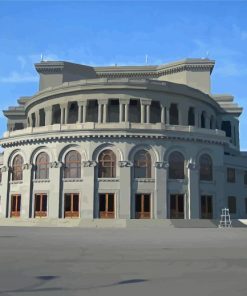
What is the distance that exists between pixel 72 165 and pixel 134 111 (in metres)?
10.5

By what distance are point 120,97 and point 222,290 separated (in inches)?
1627

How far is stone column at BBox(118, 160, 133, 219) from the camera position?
44906mm

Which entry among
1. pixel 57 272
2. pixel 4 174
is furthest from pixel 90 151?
pixel 57 272

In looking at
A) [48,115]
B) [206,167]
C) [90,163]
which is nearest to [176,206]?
[206,167]

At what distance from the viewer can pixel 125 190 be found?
45.2 m

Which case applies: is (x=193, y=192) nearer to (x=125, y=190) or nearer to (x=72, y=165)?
(x=125, y=190)

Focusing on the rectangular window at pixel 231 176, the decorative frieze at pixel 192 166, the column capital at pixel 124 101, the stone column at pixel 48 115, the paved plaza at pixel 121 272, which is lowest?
the paved plaza at pixel 121 272

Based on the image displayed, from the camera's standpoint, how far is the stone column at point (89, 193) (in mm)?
45281

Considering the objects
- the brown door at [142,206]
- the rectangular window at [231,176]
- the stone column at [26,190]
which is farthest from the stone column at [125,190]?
the rectangular window at [231,176]

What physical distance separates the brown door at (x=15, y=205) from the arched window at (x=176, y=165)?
17.9 metres

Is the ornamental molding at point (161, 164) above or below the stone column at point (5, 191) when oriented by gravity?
above

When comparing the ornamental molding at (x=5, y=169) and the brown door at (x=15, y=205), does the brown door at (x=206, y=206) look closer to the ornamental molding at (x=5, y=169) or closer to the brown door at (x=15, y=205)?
the brown door at (x=15, y=205)

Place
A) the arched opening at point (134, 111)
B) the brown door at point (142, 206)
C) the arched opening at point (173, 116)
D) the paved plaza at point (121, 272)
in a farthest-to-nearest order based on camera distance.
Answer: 1. the arched opening at point (173, 116)
2. the arched opening at point (134, 111)
3. the brown door at point (142, 206)
4. the paved plaza at point (121, 272)

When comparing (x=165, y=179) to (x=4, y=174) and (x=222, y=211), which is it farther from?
(x=4, y=174)
